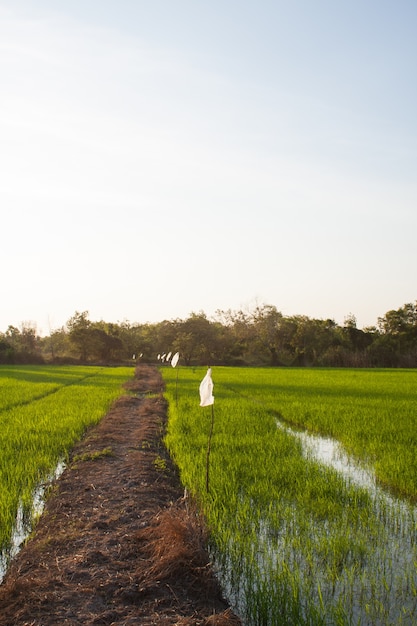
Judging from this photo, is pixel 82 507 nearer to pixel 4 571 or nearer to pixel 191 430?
pixel 4 571

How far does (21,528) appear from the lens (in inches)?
178

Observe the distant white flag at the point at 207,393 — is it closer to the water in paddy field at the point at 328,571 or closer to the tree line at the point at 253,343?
the water in paddy field at the point at 328,571

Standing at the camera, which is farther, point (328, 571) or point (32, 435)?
point (32, 435)

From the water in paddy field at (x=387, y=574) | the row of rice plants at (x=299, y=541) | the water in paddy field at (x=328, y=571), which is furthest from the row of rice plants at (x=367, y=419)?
the water in paddy field at (x=328, y=571)

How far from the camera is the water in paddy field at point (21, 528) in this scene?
3834 millimetres

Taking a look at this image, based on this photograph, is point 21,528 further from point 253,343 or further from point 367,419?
point 253,343

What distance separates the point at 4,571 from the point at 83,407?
27.3ft

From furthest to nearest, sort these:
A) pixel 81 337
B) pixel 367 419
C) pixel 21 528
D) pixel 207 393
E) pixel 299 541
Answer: pixel 81 337, pixel 367 419, pixel 207 393, pixel 21 528, pixel 299 541

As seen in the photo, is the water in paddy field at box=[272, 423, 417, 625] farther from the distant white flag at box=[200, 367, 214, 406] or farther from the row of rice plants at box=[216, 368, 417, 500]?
the distant white flag at box=[200, 367, 214, 406]

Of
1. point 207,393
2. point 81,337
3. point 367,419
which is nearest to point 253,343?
point 81,337

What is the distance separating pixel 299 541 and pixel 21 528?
238 centimetres

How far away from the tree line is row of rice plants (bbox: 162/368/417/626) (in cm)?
3805

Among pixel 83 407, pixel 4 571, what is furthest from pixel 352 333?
pixel 4 571

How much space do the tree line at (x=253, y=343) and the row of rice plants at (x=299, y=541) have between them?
125 ft
